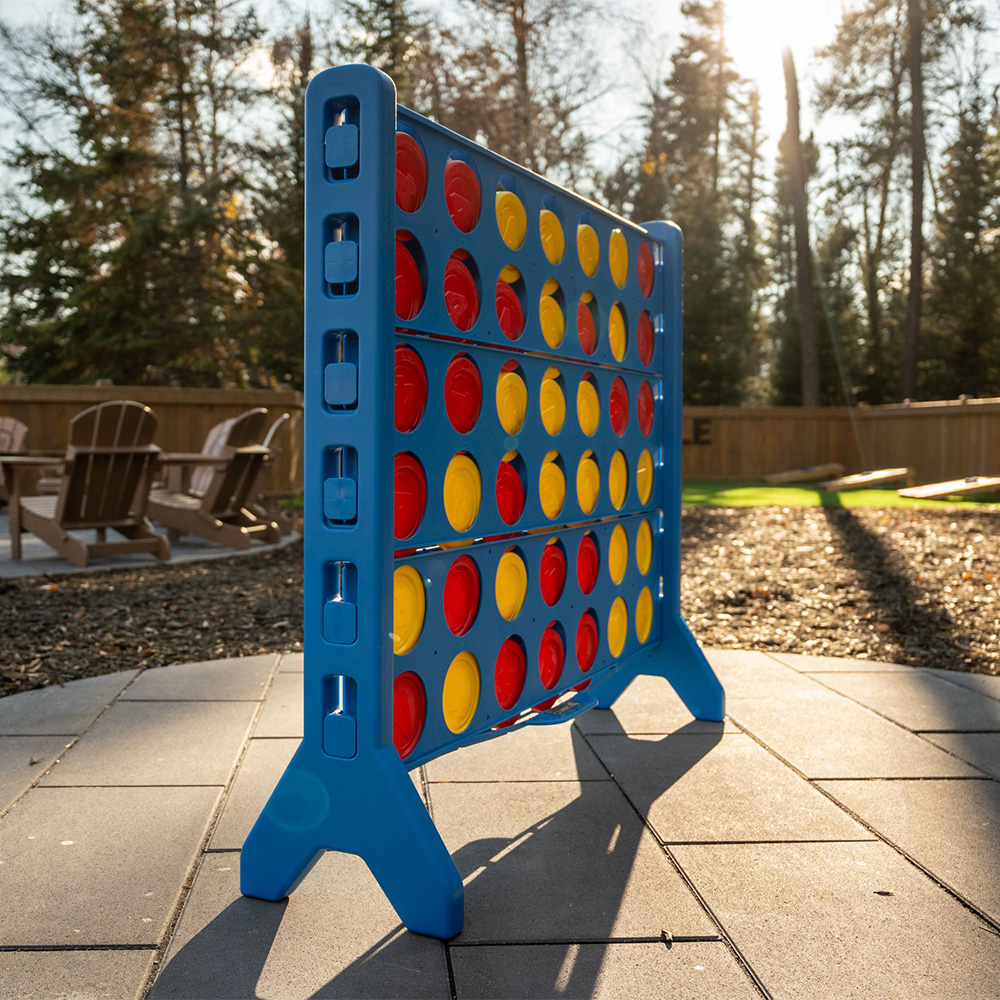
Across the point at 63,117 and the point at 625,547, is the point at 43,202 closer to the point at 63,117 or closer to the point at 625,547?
the point at 63,117

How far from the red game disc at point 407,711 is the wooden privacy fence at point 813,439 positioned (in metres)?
18.3

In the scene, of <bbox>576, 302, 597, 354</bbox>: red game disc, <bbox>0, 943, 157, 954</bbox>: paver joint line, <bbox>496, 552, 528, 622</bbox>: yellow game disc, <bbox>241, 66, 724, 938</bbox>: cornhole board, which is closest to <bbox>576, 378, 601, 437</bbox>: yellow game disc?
<bbox>241, 66, 724, 938</bbox>: cornhole board

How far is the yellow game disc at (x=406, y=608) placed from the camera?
2416 millimetres

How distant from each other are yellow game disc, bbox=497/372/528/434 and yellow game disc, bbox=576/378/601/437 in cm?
41

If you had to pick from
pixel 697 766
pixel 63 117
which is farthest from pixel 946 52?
pixel 697 766

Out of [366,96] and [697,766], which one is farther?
[697,766]

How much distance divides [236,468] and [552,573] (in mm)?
6935

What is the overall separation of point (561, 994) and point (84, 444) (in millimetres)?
7260

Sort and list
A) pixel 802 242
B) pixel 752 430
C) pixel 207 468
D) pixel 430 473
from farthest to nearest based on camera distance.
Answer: pixel 802 242 → pixel 752 430 → pixel 207 468 → pixel 430 473

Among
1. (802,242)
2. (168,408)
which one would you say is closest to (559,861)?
(168,408)

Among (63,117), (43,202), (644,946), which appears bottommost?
(644,946)

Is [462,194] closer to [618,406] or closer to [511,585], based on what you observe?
[511,585]

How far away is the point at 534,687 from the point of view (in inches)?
124

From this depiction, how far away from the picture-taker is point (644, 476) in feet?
13.1
